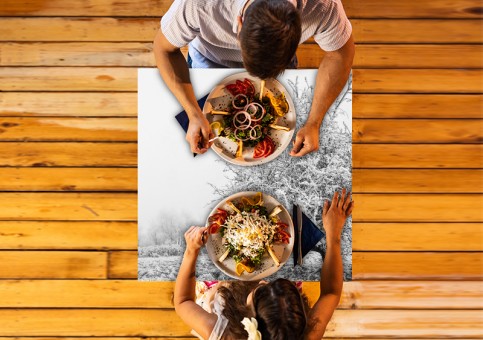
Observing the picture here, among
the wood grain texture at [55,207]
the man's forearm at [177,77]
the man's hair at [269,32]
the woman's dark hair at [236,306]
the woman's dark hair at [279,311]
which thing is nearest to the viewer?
the man's hair at [269,32]

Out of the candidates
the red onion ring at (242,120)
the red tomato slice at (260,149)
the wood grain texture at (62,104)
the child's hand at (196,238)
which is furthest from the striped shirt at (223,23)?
the wood grain texture at (62,104)

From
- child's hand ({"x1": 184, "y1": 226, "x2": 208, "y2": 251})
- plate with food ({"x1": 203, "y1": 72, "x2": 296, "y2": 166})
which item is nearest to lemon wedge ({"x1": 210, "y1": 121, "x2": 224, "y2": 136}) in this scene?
plate with food ({"x1": 203, "y1": 72, "x2": 296, "y2": 166})

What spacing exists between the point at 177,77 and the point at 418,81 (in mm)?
1523

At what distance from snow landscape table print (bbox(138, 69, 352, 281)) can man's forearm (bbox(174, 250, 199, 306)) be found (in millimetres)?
31

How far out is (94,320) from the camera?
2635 mm

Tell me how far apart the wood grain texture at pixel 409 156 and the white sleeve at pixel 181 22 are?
127 centimetres

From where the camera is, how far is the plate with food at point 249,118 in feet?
5.92

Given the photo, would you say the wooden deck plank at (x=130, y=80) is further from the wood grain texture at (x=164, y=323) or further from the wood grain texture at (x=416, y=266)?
the wood grain texture at (x=164, y=323)

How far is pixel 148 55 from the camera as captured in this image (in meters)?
2.68

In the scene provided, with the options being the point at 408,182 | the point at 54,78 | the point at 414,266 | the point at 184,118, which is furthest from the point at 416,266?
the point at 54,78

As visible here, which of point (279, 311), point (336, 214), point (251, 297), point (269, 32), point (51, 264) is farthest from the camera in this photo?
point (51, 264)

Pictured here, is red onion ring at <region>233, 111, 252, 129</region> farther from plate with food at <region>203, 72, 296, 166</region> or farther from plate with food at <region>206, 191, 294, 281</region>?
plate with food at <region>206, 191, 294, 281</region>

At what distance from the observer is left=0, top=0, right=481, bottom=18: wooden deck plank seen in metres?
2.66

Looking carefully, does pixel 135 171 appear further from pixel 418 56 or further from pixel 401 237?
Result: pixel 418 56
